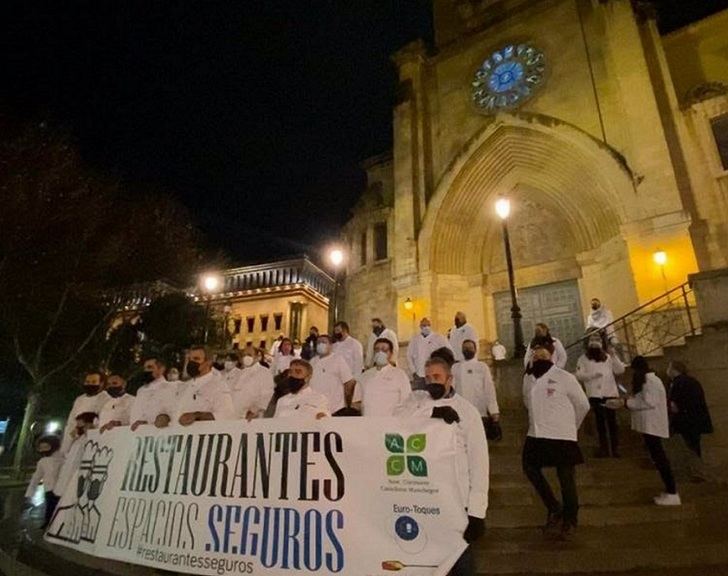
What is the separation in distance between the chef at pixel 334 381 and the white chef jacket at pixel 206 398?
1.57m

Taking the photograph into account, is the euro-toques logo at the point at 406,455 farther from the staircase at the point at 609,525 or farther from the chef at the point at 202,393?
the chef at the point at 202,393

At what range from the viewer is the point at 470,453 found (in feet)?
10.7

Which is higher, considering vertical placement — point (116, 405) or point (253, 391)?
point (253, 391)

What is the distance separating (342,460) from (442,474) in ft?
2.78

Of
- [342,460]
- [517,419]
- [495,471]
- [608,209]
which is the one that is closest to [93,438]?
[342,460]

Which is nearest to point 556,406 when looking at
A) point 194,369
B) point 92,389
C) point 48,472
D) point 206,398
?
point 206,398

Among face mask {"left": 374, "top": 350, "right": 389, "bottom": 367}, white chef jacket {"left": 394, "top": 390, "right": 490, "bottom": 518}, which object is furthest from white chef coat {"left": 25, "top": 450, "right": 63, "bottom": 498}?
white chef jacket {"left": 394, "top": 390, "right": 490, "bottom": 518}

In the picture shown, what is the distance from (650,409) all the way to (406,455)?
387cm

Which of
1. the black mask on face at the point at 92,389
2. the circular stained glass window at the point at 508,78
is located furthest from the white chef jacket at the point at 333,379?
the circular stained glass window at the point at 508,78

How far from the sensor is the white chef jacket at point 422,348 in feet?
29.2

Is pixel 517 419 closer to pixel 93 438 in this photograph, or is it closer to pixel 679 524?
pixel 679 524

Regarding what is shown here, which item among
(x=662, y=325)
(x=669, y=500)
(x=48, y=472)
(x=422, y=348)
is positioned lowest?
(x=669, y=500)

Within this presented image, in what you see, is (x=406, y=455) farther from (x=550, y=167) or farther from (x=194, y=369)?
(x=550, y=167)

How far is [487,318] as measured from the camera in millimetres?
16219
